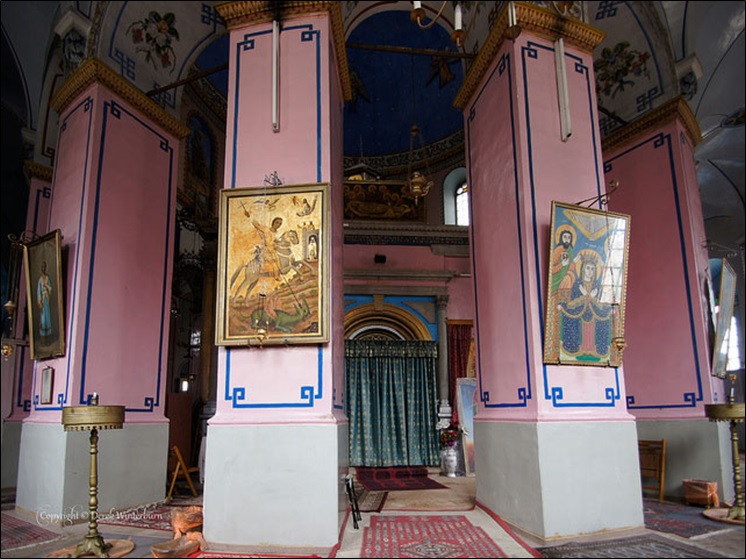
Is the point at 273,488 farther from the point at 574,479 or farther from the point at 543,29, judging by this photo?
the point at 543,29

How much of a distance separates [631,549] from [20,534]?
5.73 m

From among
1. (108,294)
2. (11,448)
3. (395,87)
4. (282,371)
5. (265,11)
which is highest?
(395,87)

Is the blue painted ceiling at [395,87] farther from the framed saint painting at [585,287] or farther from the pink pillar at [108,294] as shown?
the framed saint painting at [585,287]

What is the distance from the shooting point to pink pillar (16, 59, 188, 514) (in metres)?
6.31

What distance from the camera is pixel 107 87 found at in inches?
283

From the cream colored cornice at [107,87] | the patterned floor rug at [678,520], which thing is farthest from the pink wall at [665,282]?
the cream colored cornice at [107,87]

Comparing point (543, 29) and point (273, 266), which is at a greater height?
point (543, 29)

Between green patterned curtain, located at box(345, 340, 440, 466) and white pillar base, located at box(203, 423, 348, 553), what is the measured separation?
651 centimetres

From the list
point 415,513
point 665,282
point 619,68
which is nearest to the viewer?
point 415,513

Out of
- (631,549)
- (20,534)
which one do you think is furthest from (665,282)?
(20,534)

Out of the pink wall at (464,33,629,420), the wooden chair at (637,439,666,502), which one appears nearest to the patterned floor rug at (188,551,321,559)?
the pink wall at (464,33,629,420)

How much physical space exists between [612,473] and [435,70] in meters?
10.0

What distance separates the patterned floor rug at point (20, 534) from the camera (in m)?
5.14

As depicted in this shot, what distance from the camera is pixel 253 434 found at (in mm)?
5000
